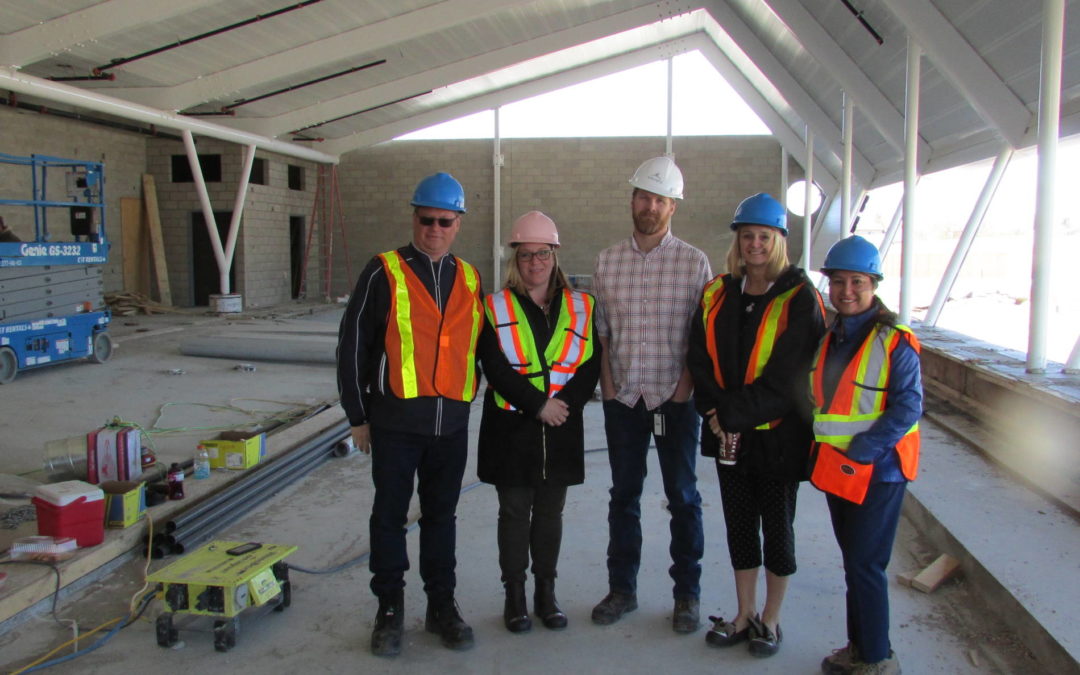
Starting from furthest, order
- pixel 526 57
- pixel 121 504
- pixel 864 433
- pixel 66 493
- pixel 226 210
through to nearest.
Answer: pixel 226 210
pixel 526 57
pixel 121 504
pixel 66 493
pixel 864 433

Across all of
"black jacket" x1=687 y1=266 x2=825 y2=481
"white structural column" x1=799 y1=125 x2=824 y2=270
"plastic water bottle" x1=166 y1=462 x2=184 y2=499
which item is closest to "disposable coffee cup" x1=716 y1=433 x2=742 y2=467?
"black jacket" x1=687 y1=266 x2=825 y2=481

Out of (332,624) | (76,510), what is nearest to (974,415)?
(332,624)

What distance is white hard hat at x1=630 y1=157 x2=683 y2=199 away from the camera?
10.0 feet

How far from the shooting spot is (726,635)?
9.64ft

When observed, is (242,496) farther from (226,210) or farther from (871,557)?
(226,210)

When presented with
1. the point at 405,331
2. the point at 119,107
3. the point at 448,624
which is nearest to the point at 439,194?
the point at 405,331

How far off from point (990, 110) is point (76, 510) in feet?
24.8

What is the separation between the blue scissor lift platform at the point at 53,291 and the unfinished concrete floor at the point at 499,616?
194 inches

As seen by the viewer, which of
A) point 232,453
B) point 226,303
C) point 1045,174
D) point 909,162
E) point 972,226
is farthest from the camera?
point 226,303

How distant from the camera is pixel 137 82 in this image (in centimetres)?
1196

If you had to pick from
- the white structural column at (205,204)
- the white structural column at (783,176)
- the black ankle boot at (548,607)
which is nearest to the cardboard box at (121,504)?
the black ankle boot at (548,607)

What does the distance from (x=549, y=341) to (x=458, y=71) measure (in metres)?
12.6

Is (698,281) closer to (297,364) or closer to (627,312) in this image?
(627,312)

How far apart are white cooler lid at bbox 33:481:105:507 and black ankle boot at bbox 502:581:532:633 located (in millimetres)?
1928
